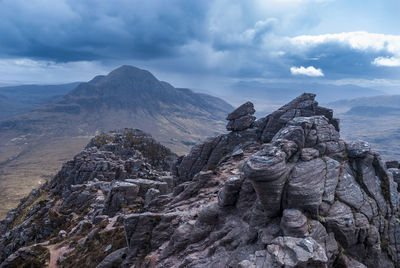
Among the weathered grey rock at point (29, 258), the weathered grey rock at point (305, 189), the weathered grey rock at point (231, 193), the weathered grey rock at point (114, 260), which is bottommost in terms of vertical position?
the weathered grey rock at point (29, 258)

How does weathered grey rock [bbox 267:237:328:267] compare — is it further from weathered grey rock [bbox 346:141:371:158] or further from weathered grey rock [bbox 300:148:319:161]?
weathered grey rock [bbox 346:141:371:158]

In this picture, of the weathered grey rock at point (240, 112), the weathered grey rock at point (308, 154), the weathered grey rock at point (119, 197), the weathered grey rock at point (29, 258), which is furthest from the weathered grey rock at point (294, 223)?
the weathered grey rock at point (29, 258)

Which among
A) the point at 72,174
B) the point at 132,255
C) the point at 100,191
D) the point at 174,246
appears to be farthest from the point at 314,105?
the point at 72,174

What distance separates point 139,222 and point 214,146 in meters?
32.5

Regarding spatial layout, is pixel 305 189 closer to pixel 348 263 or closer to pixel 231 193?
pixel 348 263

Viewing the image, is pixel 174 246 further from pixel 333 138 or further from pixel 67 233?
pixel 67 233

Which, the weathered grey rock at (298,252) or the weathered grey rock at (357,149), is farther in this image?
the weathered grey rock at (357,149)

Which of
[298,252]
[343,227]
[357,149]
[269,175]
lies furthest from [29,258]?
[357,149]

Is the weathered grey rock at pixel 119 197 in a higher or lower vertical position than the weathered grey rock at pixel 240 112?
lower

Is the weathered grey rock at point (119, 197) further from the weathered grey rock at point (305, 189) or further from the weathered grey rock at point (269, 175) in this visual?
the weathered grey rock at point (305, 189)

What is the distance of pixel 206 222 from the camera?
28.2 meters


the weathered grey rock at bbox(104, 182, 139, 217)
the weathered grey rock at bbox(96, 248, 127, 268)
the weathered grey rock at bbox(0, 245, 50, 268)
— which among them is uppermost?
the weathered grey rock at bbox(96, 248, 127, 268)

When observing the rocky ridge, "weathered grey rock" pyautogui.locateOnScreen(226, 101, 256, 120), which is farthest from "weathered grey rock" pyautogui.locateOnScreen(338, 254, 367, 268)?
"weathered grey rock" pyautogui.locateOnScreen(226, 101, 256, 120)

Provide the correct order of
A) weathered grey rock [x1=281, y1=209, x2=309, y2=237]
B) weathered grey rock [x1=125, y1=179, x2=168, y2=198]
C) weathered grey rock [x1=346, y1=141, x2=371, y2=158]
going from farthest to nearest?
weathered grey rock [x1=125, y1=179, x2=168, y2=198]
weathered grey rock [x1=346, y1=141, x2=371, y2=158]
weathered grey rock [x1=281, y1=209, x2=309, y2=237]
